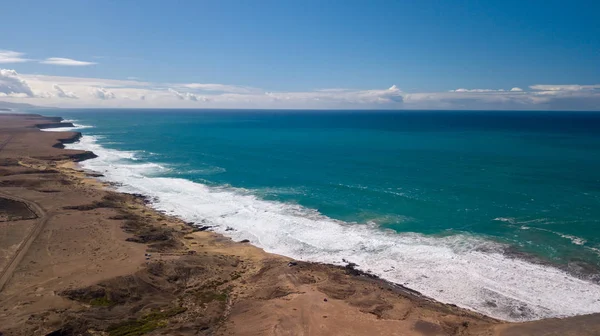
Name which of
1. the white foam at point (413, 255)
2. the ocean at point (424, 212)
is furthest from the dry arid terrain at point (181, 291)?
the ocean at point (424, 212)

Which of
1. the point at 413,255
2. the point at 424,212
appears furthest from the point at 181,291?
the point at 424,212

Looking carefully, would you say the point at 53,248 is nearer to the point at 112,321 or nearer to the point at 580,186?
the point at 112,321

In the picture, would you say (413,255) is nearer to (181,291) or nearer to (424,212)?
(424,212)

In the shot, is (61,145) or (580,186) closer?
(580,186)

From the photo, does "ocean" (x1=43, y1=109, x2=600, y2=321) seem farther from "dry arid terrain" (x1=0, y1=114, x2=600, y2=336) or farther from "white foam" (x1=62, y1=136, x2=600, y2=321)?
"dry arid terrain" (x1=0, y1=114, x2=600, y2=336)

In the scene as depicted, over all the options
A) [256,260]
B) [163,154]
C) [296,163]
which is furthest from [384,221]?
[163,154]

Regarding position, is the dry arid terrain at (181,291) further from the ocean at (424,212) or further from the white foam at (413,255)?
the ocean at (424,212)

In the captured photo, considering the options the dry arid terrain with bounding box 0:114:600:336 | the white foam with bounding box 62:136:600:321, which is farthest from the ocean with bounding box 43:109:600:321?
the dry arid terrain with bounding box 0:114:600:336
